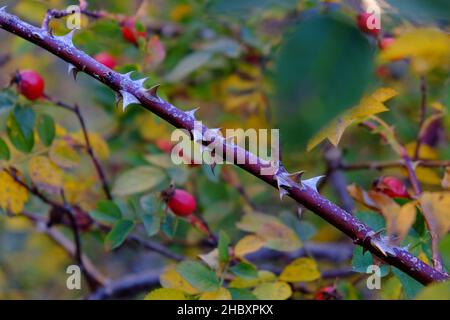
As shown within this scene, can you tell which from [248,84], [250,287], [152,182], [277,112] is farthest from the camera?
[248,84]

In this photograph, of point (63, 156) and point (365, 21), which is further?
point (63, 156)

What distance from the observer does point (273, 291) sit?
1086mm

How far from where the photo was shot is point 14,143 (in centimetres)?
123

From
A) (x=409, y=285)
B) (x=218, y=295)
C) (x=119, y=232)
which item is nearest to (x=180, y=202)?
(x=119, y=232)

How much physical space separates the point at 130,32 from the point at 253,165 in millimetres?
645

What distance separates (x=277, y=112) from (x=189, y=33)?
1.29m

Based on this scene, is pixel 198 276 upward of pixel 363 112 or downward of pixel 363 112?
downward

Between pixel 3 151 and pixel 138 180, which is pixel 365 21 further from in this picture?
pixel 3 151

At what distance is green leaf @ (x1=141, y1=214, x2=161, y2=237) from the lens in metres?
1.15

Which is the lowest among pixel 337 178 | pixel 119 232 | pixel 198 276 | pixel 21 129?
pixel 198 276

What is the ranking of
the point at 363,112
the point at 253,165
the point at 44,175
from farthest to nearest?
the point at 44,175 < the point at 363,112 < the point at 253,165

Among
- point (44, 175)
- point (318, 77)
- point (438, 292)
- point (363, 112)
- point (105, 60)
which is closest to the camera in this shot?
point (318, 77)
